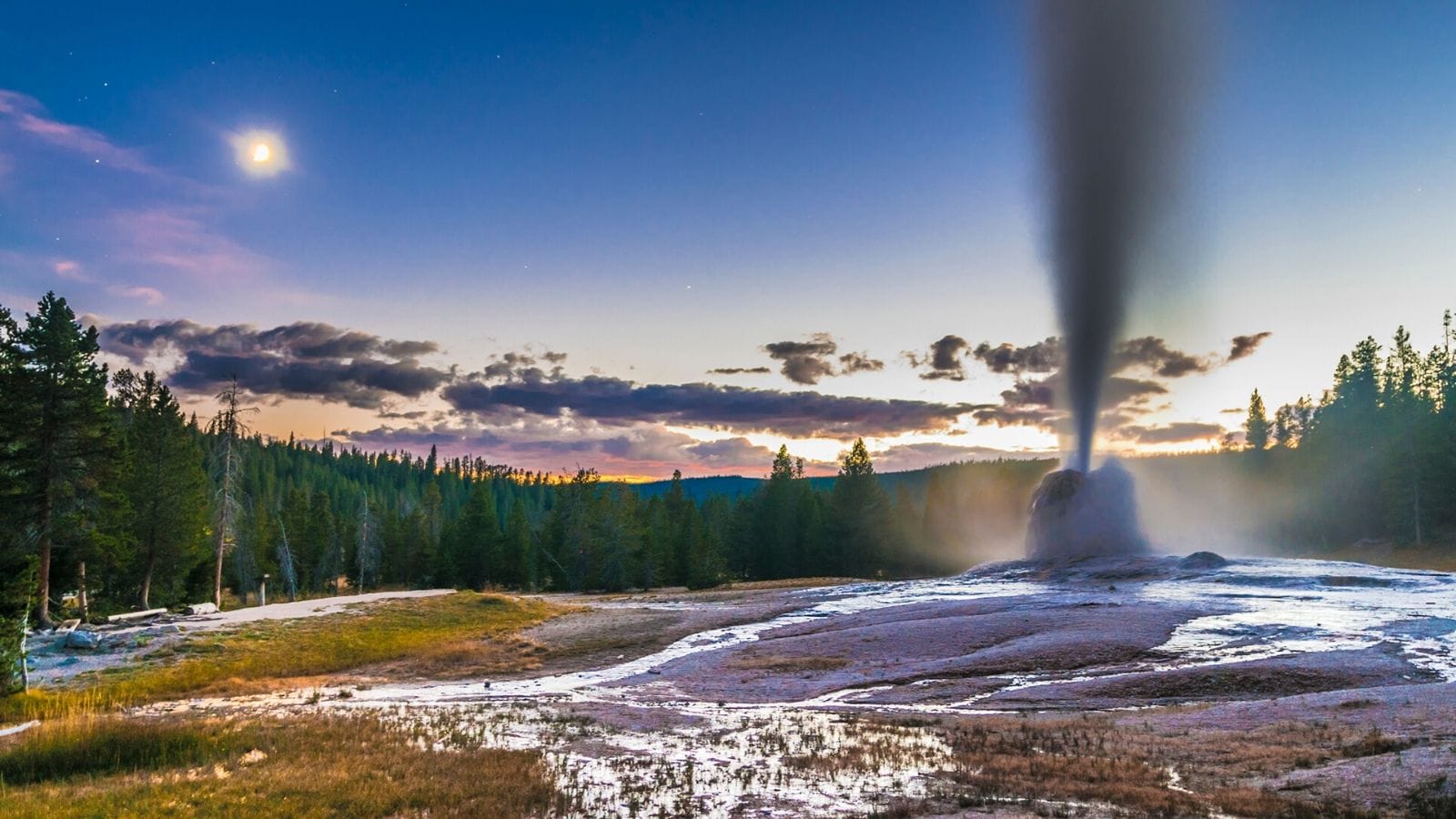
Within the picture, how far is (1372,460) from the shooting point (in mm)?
91062

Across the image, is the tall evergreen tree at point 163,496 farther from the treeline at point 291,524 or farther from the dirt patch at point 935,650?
the dirt patch at point 935,650

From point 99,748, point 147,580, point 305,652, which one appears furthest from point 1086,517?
point 147,580

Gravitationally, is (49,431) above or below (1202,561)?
above

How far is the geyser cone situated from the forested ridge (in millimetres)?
31937

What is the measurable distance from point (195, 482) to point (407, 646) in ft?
107

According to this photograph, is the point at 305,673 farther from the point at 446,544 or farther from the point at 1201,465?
the point at 1201,465

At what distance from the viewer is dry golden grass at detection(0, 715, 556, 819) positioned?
551 inches

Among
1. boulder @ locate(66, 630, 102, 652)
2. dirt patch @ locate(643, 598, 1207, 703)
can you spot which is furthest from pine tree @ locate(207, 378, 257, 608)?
dirt patch @ locate(643, 598, 1207, 703)

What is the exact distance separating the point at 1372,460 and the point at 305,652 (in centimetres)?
11058

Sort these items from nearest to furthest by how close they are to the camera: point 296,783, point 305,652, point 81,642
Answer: point 296,783 → point 81,642 → point 305,652

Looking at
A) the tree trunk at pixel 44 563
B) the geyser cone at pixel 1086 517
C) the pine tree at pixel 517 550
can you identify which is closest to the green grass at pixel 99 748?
the tree trunk at pixel 44 563

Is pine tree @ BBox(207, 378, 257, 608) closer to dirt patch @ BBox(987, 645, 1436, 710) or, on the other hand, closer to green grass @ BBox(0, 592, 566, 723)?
green grass @ BBox(0, 592, 566, 723)

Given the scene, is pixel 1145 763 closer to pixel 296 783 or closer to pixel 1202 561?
pixel 296 783

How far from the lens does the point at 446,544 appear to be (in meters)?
97.2
